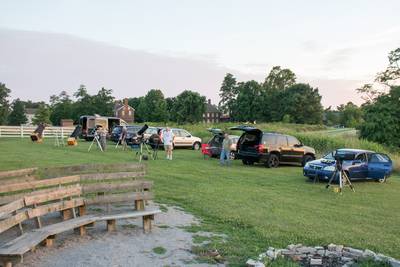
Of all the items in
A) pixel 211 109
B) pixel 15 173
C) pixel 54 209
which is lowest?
pixel 54 209

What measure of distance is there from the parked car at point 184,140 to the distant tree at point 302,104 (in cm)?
6344

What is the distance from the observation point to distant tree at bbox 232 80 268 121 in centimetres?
10194

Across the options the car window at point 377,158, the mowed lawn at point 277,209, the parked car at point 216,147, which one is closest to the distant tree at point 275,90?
the parked car at point 216,147

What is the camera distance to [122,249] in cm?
699

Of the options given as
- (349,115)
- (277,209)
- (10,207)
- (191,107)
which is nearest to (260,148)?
(277,209)

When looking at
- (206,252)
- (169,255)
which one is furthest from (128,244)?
(206,252)

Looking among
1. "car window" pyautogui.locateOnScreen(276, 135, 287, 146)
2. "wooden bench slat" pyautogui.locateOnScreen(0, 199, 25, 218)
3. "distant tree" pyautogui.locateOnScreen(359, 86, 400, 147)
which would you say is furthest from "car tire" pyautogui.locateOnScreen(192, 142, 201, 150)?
"wooden bench slat" pyautogui.locateOnScreen(0, 199, 25, 218)

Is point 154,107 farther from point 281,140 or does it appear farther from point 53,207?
point 53,207

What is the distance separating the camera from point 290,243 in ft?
25.5

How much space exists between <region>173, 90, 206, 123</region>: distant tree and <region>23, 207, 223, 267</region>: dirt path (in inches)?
3715

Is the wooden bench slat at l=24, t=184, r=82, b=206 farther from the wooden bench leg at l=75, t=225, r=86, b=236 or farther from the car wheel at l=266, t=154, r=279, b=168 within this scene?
the car wheel at l=266, t=154, r=279, b=168

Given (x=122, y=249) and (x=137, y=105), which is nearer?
(x=122, y=249)

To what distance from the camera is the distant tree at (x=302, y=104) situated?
94.0 m

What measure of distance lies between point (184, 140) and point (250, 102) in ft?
236
